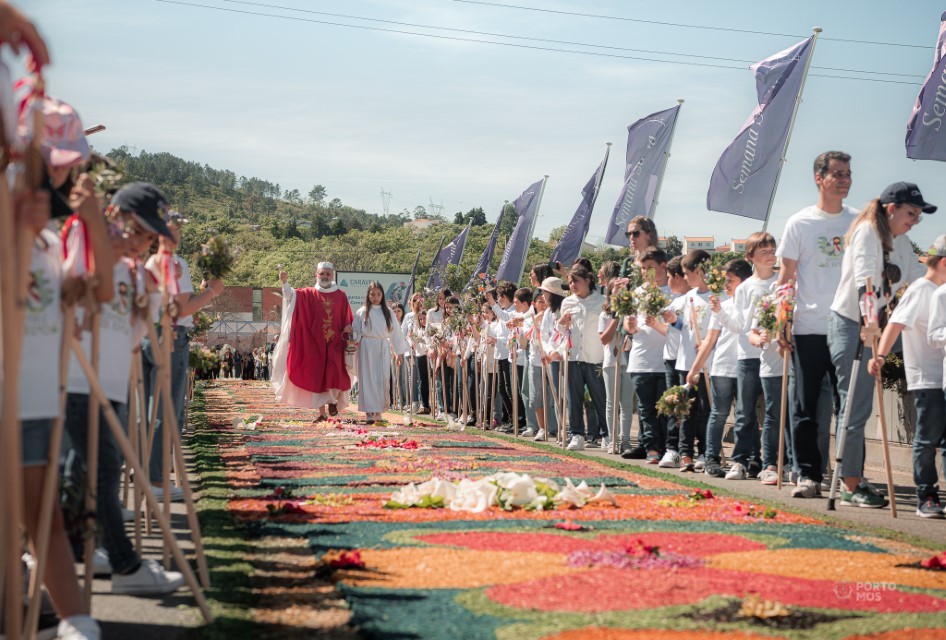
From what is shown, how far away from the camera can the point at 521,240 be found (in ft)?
83.6

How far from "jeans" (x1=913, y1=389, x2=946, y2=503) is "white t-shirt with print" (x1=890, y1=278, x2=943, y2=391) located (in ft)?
0.31

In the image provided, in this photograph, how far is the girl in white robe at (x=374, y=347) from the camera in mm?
18891

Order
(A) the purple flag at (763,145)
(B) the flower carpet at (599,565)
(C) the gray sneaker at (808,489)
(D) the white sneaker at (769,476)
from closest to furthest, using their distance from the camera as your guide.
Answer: (B) the flower carpet at (599,565)
(C) the gray sneaker at (808,489)
(D) the white sneaker at (769,476)
(A) the purple flag at (763,145)

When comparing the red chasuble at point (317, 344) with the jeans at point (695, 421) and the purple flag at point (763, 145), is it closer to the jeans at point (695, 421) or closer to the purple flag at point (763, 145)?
the purple flag at point (763, 145)

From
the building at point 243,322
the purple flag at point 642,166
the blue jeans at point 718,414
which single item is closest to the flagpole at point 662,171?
the purple flag at point 642,166

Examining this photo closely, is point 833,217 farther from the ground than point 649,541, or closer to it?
farther from the ground

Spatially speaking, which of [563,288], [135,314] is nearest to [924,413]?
[135,314]

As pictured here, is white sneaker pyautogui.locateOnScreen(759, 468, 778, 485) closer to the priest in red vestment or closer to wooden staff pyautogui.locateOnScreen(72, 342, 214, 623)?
wooden staff pyautogui.locateOnScreen(72, 342, 214, 623)

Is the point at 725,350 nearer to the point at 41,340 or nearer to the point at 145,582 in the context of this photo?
the point at 145,582

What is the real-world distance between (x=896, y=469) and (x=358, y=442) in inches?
242

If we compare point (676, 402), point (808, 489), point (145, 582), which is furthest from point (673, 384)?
point (145, 582)

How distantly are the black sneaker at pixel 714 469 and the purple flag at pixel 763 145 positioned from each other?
422 centimetres

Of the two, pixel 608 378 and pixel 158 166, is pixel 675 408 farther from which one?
pixel 158 166

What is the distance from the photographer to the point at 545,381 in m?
16.5
